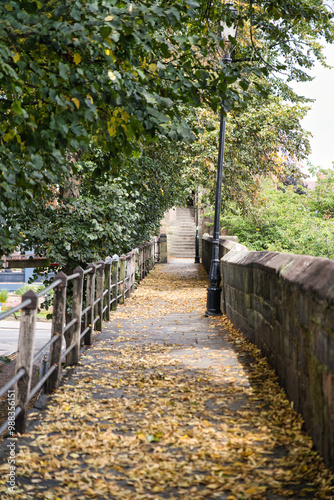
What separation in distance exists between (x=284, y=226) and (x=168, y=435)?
19263mm

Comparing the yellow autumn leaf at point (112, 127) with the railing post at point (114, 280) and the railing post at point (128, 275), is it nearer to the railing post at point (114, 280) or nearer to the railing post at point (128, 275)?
the railing post at point (114, 280)

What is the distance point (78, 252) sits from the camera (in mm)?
12914

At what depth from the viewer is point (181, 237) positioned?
41344 mm

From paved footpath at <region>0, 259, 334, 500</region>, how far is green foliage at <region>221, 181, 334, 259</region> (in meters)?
13.2

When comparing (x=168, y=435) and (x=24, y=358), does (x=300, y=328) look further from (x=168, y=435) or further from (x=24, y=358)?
(x=24, y=358)

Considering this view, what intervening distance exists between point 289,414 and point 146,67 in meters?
3.65

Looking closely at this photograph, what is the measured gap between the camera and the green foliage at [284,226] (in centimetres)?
2069

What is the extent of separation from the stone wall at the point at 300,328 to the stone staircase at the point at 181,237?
30.9 metres

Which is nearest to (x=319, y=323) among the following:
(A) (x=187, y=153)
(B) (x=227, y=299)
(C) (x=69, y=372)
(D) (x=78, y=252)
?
(C) (x=69, y=372)

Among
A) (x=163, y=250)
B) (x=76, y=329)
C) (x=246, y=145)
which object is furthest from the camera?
(x=163, y=250)

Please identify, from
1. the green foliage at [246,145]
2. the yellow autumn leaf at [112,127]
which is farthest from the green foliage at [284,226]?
the yellow autumn leaf at [112,127]

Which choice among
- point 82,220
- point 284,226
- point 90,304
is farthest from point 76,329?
point 284,226

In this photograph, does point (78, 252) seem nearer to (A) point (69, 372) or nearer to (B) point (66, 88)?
(A) point (69, 372)

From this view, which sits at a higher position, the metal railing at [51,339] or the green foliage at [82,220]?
the green foliage at [82,220]
